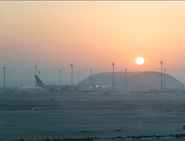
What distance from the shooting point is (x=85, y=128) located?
56.7 ft

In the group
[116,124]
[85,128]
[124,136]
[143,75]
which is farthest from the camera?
[143,75]

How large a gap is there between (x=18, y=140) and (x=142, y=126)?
30.4 ft

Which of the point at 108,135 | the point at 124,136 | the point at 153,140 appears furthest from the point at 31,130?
the point at 153,140

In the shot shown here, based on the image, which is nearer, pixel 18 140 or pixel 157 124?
pixel 18 140

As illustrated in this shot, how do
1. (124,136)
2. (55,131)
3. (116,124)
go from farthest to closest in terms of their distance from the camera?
1. (116,124)
2. (55,131)
3. (124,136)

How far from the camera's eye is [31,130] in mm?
16375

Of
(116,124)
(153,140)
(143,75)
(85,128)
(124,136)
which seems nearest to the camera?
(153,140)

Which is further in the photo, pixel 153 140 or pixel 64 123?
pixel 64 123

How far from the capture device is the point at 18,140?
44.1 feet

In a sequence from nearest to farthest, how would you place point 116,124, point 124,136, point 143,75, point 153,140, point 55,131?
point 153,140
point 124,136
point 55,131
point 116,124
point 143,75

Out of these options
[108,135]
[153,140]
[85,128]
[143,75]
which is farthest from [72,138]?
[143,75]

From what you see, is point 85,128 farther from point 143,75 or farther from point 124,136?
point 143,75

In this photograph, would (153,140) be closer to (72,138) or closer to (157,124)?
(72,138)

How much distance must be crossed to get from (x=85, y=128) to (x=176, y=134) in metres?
6.19
